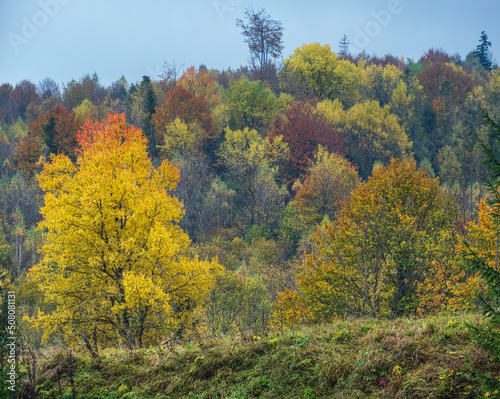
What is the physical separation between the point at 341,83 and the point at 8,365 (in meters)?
67.0

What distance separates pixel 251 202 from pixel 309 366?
39847mm

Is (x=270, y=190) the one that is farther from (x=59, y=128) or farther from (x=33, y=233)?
(x=59, y=128)

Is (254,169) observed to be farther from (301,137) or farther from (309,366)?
(309,366)

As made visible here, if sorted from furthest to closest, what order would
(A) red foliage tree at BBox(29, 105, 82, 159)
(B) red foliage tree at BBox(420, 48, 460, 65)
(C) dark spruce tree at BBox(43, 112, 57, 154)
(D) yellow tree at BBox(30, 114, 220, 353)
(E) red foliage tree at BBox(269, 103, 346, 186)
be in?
(B) red foliage tree at BBox(420, 48, 460, 65), (C) dark spruce tree at BBox(43, 112, 57, 154), (A) red foliage tree at BBox(29, 105, 82, 159), (E) red foliage tree at BBox(269, 103, 346, 186), (D) yellow tree at BBox(30, 114, 220, 353)

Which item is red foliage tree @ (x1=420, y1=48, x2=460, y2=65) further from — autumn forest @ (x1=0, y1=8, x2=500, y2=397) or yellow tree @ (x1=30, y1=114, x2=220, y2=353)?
yellow tree @ (x1=30, y1=114, x2=220, y2=353)

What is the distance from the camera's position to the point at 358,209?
1902 centimetres

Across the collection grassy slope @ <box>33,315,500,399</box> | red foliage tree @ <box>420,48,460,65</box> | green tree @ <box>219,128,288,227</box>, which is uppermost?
red foliage tree @ <box>420,48,460,65</box>

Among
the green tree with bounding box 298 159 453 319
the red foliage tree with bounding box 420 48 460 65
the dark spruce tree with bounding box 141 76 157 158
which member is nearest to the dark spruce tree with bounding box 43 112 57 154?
the dark spruce tree with bounding box 141 76 157 158

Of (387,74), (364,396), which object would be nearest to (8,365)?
(364,396)

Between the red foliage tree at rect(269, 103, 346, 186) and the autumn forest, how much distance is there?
20 cm

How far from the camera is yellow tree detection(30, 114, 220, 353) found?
13930 mm

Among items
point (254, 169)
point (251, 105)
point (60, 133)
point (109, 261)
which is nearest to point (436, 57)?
point (251, 105)

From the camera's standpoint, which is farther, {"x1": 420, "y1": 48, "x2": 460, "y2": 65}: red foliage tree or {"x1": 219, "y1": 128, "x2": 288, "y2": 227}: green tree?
{"x1": 420, "y1": 48, "x2": 460, "y2": 65}: red foliage tree

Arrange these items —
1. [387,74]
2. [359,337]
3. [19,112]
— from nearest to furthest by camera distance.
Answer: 1. [359,337]
2. [387,74]
3. [19,112]
